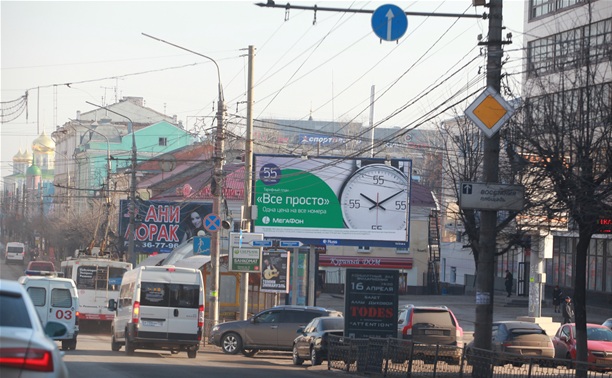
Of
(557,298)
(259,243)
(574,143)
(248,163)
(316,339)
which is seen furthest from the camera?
(557,298)

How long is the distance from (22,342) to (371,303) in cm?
1562

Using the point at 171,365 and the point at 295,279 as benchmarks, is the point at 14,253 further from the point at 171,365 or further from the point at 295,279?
the point at 171,365

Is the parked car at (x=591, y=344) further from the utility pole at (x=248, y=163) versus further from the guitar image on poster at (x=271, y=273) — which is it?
the guitar image on poster at (x=271, y=273)

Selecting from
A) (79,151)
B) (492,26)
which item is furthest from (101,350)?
(79,151)

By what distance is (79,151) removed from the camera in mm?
102250

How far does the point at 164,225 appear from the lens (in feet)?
191

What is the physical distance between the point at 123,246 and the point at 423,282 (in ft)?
71.3

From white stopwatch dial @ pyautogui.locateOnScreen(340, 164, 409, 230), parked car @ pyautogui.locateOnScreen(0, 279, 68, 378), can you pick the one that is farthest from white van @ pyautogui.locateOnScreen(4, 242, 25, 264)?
parked car @ pyautogui.locateOnScreen(0, 279, 68, 378)

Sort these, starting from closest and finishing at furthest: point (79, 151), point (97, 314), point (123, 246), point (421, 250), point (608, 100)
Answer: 1. point (608, 100)
2. point (97, 314)
3. point (123, 246)
4. point (421, 250)
5. point (79, 151)

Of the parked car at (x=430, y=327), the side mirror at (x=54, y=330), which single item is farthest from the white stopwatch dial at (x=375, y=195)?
the side mirror at (x=54, y=330)

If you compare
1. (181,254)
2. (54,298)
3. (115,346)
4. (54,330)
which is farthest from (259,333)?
(54,330)

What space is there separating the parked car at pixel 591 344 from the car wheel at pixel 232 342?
382 inches

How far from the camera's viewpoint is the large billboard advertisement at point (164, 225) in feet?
190

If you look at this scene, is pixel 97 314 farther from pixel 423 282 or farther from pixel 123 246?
pixel 423 282
